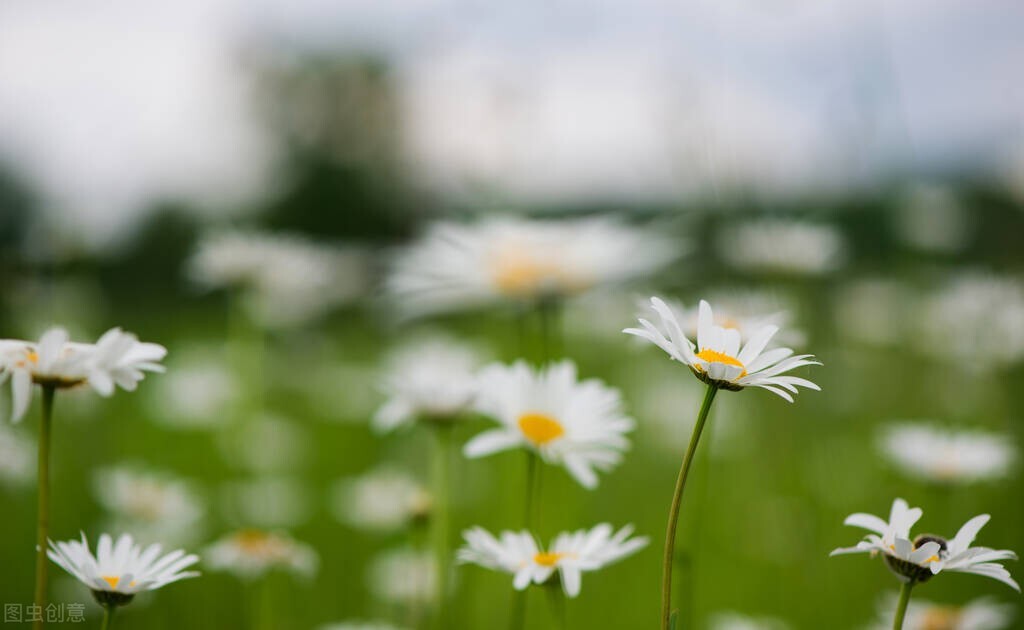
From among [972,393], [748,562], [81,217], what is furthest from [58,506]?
[972,393]

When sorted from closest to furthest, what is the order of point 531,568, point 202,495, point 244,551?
point 531,568
point 244,551
point 202,495

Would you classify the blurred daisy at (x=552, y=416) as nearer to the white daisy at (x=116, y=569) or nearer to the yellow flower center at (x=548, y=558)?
the yellow flower center at (x=548, y=558)

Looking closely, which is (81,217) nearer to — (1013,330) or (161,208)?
(1013,330)

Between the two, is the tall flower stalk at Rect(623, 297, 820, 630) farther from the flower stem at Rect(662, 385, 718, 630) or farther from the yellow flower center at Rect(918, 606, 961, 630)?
the yellow flower center at Rect(918, 606, 961, 630)

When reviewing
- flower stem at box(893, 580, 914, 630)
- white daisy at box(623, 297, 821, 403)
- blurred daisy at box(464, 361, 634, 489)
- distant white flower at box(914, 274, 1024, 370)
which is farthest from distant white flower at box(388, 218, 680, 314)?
distant white flower at box(914, 274, 1024, 370)

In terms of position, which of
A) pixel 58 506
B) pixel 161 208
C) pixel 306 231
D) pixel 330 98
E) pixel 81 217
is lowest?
pixel 58 506
